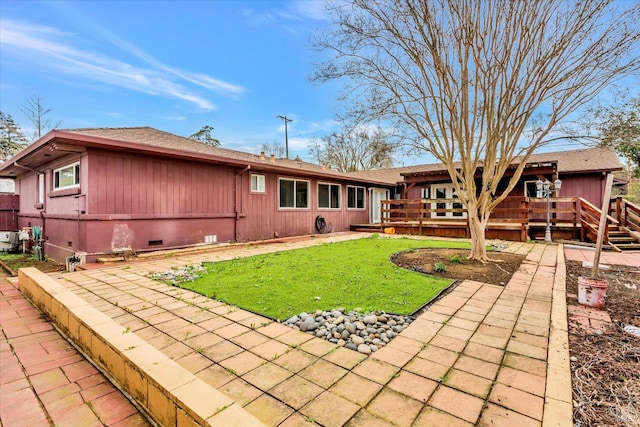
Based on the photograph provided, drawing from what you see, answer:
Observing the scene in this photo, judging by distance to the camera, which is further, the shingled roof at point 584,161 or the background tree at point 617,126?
the shingled roof at point 584,161

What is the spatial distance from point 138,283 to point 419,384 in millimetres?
3662

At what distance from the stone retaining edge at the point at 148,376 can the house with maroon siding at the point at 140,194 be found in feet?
11.4

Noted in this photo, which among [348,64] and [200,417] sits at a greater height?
[348,64]

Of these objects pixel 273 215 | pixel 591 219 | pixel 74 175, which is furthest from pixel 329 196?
pixel 591 219

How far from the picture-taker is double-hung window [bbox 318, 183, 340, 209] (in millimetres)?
11036

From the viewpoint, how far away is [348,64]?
5.62 meters

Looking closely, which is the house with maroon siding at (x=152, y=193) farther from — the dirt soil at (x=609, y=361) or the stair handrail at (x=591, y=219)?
the dirt soil at (x=609, y=361)

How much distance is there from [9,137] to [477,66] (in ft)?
77.4

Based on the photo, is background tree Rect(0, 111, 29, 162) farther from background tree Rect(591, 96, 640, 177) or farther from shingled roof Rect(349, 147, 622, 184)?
background tree Rect(591, 96, 640, 177)

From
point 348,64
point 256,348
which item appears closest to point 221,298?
point 256,348

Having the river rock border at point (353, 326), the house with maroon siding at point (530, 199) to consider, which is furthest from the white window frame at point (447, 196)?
the river rock border at point (353, 326)

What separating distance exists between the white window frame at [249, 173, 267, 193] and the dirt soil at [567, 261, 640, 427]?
723 cm

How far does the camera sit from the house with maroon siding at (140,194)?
17.9 feet

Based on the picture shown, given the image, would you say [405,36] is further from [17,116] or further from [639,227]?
[17,116]
